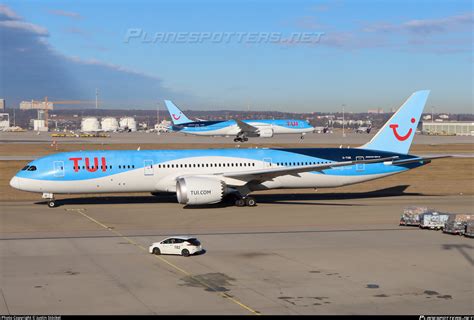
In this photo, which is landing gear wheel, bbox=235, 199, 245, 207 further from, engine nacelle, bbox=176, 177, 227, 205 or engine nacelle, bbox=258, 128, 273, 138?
engine nacelle, bbox=258, 128, 273, 138

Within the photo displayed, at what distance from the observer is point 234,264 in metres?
26.9

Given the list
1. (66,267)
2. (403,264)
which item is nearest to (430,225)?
(403,264)

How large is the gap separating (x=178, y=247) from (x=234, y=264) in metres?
3.33

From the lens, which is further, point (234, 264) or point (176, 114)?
point (176, 114)

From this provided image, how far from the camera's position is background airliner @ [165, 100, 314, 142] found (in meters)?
129

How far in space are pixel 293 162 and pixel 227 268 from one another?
22351 mm

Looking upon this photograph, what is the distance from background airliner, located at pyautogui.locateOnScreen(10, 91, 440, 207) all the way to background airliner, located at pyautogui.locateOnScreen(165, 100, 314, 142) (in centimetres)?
7625

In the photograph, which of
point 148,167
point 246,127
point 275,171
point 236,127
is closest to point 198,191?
point 148,167

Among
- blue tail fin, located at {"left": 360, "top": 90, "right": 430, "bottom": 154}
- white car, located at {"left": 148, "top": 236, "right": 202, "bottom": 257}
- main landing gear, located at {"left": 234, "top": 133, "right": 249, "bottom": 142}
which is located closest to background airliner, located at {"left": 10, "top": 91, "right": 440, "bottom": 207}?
blue tail fin, located at {"left": 360, "top": 90, "right": 430, "bottom": 154}

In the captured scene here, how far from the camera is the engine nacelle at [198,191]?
4234 centimetres

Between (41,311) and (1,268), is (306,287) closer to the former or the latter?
(41,311)

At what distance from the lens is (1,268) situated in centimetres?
2611

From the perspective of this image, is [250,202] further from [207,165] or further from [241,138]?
[241,138]

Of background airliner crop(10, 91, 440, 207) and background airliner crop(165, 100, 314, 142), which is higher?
background airliner crop(165, 100, 314, 142)
